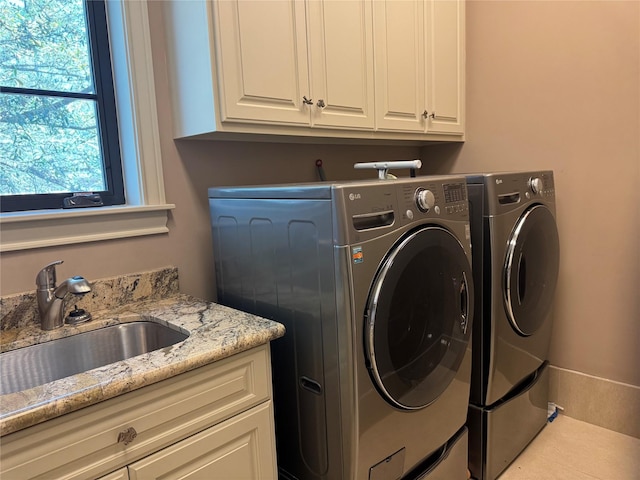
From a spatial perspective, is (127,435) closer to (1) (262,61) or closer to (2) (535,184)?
(1) (262,61)

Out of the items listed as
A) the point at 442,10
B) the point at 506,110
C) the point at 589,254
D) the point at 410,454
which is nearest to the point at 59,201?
the point at 410,454

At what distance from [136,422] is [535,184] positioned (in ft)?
5.57

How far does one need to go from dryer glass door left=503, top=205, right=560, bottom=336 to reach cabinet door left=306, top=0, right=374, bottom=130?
29.8 inches

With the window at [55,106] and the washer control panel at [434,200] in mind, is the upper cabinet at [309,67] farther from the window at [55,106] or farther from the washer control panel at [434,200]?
the washer control panel at [434,200]

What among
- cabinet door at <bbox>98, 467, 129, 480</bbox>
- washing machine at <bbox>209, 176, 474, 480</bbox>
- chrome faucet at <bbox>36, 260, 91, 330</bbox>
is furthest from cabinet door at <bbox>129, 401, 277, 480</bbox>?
chrome faucet at <bbox>36, 260, 91, 330</bbox>

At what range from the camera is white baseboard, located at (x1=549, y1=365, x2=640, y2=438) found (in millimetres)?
2129

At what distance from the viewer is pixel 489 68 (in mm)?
2379

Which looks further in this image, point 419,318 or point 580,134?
point 580,134

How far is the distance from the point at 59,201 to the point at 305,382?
1.01 m

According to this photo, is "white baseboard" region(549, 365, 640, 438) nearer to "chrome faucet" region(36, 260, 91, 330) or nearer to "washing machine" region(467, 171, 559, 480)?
"washing machine" region(467, 171, 559, 480)

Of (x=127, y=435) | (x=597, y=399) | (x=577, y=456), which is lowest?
(x=577, y=456)

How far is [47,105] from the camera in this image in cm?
154

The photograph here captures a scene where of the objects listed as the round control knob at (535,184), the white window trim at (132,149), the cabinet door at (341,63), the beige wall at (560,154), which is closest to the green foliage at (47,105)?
the white window trim at (132,149)

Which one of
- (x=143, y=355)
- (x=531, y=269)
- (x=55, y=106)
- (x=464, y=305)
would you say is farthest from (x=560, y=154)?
(x=55, y=106)
